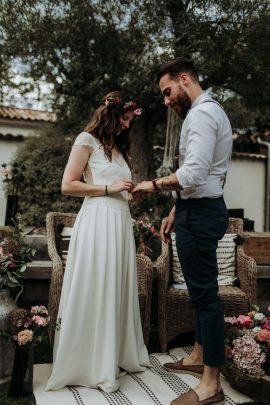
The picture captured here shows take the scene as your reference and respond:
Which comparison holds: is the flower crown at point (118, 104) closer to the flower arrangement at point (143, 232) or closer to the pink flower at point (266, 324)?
the pink flower at point (266, 324)

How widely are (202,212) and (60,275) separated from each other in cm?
132

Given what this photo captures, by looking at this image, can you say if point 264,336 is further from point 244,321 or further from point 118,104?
point 118,104

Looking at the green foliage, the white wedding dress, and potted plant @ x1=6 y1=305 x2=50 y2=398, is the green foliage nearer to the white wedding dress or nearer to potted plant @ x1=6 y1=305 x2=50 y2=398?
the white wedding dress

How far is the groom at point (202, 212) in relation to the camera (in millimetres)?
2443

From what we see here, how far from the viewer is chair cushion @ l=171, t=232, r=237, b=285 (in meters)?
3.87

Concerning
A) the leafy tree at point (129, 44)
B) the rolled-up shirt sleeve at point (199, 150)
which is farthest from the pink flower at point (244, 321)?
the leafy tree at point (129, 44)

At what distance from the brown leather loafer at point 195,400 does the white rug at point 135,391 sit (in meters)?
0.14

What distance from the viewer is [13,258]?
116 inches

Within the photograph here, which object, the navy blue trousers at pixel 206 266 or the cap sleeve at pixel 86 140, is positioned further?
the cap sleeve at pixel 86 140

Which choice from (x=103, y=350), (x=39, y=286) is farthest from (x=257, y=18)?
(x=103, y=350)

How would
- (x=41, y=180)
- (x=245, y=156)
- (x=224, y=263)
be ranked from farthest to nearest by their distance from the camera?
(x=245, y=156) < (x=41, y=180) < (x=224, y=263)

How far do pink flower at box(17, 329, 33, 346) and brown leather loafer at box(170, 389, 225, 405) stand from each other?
909 mm

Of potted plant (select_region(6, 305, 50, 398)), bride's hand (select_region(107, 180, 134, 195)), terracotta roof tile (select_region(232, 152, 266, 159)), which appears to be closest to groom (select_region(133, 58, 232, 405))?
bride's hand (select_region(107, 180, 134, 195))

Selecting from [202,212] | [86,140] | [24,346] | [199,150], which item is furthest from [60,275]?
[199,150]
